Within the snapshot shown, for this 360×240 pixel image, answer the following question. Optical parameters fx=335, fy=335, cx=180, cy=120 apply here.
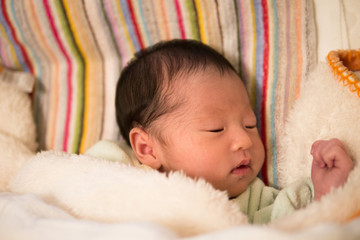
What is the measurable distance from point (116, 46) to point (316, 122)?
0.78 metres

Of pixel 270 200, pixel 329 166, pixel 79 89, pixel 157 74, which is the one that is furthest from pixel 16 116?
pixel 329 166

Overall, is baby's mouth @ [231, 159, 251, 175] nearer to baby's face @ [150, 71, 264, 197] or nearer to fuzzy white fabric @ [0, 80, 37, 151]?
baby's face @ [150, 71, 264, 197]

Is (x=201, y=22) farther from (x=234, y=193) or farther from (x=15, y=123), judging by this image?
(x=15, y=123)

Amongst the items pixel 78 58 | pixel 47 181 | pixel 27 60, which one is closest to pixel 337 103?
pixel 47 181

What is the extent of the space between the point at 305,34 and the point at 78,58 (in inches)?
33.4

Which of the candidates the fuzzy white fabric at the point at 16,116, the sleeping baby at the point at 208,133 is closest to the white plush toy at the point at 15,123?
the fuzzy white fabric at the point at 16,116

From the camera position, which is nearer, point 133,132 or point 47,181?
point 47,181

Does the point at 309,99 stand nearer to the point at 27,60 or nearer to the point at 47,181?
the point at 47,181

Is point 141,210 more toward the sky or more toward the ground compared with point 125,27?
more toward the ground

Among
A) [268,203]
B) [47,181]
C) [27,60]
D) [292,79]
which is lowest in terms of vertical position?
[268,203]

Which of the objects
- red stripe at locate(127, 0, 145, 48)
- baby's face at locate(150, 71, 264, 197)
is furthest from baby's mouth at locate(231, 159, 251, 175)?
red stripe at locate(127, 0, 145, 48)

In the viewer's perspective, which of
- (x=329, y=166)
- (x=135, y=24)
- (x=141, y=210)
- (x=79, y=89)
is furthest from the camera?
(x=79, y=89)

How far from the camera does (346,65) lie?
1.01 meters

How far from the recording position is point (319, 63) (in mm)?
1061
